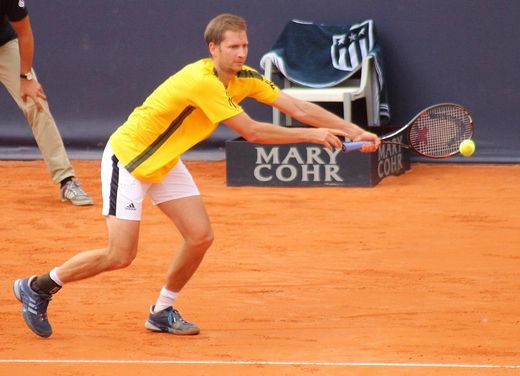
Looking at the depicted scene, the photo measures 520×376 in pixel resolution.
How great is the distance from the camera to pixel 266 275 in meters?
6.62

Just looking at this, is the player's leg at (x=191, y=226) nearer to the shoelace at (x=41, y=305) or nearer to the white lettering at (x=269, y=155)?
the shoelace at (x=41, y=305)

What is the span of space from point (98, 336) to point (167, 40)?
234 inches

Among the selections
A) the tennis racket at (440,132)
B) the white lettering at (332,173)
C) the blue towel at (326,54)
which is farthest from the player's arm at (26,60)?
the blue towel at (326,54)

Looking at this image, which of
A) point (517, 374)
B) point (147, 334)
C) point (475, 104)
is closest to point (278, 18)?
point (475, 104)

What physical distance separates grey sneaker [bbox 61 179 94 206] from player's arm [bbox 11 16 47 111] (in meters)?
Result: 1.71

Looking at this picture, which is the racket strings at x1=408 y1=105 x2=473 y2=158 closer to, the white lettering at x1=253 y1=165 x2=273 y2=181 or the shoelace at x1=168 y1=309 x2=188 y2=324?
the shoelace at x1=168 y1=309 x2=188 y2=324

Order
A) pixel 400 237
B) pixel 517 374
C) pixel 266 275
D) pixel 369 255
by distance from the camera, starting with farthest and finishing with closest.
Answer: pixel 400 237 < pixel 369 255 < pixel 266 275 < pixel 517 374

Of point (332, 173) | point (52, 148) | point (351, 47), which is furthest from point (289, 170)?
point (52, 148)

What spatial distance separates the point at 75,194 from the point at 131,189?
12.2ft

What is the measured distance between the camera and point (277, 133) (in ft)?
16.9

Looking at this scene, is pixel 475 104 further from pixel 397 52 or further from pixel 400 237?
pixel 400 237

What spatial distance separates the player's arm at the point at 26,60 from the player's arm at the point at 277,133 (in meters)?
1.82

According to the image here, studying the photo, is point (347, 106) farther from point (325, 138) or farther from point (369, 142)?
point (325, 138)

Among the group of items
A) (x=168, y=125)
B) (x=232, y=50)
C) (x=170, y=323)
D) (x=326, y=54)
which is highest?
(x=232, y=50)
